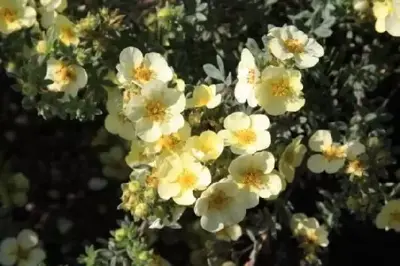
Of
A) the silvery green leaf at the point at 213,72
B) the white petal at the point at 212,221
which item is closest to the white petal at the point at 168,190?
the white petal at the point at 212,221

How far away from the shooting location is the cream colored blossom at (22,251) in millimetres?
2666

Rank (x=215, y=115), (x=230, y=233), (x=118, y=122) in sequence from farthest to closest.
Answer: (x=230, y=233) → (x=118, y=122) → (x=215, y=115)

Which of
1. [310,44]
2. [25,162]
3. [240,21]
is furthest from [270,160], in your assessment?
[25,162]

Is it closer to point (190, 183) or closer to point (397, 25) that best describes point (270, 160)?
point (190, 183)

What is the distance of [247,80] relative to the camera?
2.23 metres

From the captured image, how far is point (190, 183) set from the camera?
2.19 meters

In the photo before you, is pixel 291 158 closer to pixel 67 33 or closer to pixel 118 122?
pixel 118 122

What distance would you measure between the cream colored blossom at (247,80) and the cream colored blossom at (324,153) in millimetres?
347

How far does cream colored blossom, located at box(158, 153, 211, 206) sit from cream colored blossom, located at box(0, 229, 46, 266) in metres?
0.64

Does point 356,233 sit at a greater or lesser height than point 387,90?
lesser

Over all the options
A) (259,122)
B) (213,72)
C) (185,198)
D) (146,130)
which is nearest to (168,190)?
(185,198)

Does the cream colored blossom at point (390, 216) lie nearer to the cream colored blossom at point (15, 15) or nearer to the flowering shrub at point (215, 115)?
the flowering shrub at point (215, 115)

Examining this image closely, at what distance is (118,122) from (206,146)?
35cm

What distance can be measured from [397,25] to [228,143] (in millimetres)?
510
